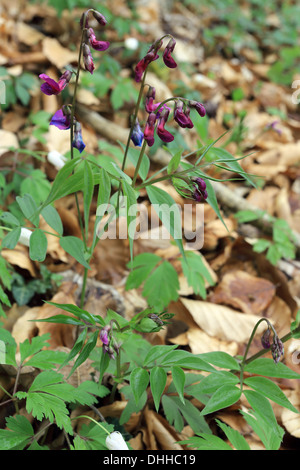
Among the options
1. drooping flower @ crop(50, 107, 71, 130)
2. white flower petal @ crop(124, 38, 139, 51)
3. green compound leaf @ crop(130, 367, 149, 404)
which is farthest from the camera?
white flower petal @ crop(124, 38, 139, 51)

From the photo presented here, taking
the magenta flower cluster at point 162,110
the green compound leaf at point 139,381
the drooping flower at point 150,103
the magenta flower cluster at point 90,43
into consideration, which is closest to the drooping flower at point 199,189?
the magenta flower cluster at point 162,110

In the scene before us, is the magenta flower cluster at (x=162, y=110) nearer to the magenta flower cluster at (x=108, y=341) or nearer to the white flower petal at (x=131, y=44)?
the magenta flower cluster at (x=108, y=341)

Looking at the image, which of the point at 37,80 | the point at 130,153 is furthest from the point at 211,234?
the point at 37,80

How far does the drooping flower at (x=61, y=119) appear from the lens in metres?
1.42

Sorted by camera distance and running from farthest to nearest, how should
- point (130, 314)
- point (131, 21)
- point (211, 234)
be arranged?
point (131, 21), point (211, 234), point (130, 314)

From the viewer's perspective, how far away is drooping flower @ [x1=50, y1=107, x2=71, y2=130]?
4.65 ft

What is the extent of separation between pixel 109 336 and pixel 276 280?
167 cm

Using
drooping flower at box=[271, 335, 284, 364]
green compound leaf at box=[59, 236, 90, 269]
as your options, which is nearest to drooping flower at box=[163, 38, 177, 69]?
green compound leaf at box=[59, 236, 90, 269]

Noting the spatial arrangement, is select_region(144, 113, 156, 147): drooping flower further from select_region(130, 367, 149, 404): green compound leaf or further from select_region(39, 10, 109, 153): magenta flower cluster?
select_region(130, 367, 149, 404): green compound leaf

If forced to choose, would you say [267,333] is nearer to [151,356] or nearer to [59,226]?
[151,356]

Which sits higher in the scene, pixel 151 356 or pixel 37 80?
pixel 37 80

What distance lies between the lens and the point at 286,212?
10.5 ft

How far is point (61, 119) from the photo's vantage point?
4.67 feet

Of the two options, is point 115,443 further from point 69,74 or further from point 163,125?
point 69,74
